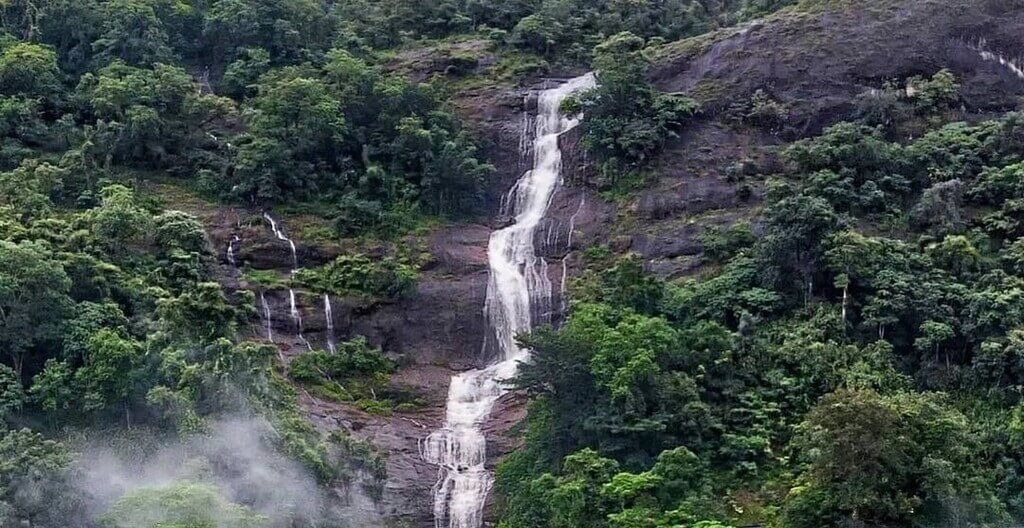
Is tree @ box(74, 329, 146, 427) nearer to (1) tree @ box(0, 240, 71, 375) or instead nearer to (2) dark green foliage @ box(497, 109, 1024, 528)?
(1) tree @ box(0, 240, 71, 375)

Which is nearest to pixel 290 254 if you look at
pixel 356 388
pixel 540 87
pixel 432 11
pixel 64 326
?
pixel 356 388

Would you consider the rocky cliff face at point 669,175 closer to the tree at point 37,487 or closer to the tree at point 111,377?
the tree at point 111,377

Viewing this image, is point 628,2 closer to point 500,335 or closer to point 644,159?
point 644,159

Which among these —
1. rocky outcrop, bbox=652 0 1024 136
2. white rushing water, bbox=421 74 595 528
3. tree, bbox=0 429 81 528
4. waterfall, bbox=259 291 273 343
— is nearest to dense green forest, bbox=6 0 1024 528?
tree, bbox=0 429 81 528

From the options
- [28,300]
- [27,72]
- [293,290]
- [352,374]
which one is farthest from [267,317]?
[27,72]

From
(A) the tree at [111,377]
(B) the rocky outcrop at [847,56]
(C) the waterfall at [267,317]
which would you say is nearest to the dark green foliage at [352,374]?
(C) the waterfall at [267,317]
